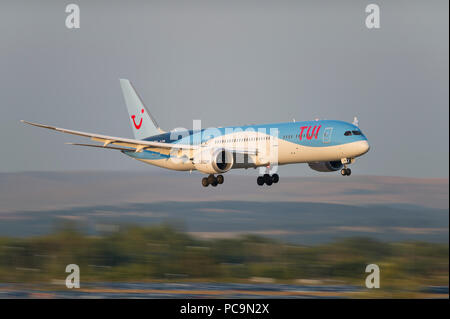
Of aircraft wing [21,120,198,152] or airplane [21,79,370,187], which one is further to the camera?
aircraft wing [21,120,198,152]

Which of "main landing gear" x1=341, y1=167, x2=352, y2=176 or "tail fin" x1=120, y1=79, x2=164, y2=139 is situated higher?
"tail fin" x1=120, y1=79, x2=164, y2=139

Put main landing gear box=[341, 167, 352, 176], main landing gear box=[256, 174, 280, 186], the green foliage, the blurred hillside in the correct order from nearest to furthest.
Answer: main landing gear box=[341, 167, 352, 176] < main landing gear box=[256, 174, 280, 186] < the blurred hillside < the green foliage

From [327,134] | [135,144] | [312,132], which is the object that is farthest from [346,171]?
[135,144]

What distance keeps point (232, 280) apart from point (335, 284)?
14.3 metres

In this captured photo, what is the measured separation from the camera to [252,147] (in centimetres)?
6325

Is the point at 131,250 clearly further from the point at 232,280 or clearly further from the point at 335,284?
the point at 335,284

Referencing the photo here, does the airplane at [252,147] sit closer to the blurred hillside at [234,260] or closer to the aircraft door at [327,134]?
the aircraft door at [327,134]

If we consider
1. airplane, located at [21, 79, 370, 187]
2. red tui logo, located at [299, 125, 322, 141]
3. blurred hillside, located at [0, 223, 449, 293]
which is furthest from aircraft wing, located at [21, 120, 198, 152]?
blurred hillside, located at [0, 223, 449, 293]

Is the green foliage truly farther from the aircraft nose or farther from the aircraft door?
the aircraft door

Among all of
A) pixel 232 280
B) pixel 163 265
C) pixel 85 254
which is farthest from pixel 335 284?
pixel 85 254

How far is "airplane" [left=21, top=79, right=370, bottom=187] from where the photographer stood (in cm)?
5928

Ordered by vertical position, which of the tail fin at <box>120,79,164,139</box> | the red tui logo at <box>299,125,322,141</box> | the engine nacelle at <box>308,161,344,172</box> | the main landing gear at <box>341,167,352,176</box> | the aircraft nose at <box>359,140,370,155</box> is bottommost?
the main landing gear at <box>341,167,352,176</box>
